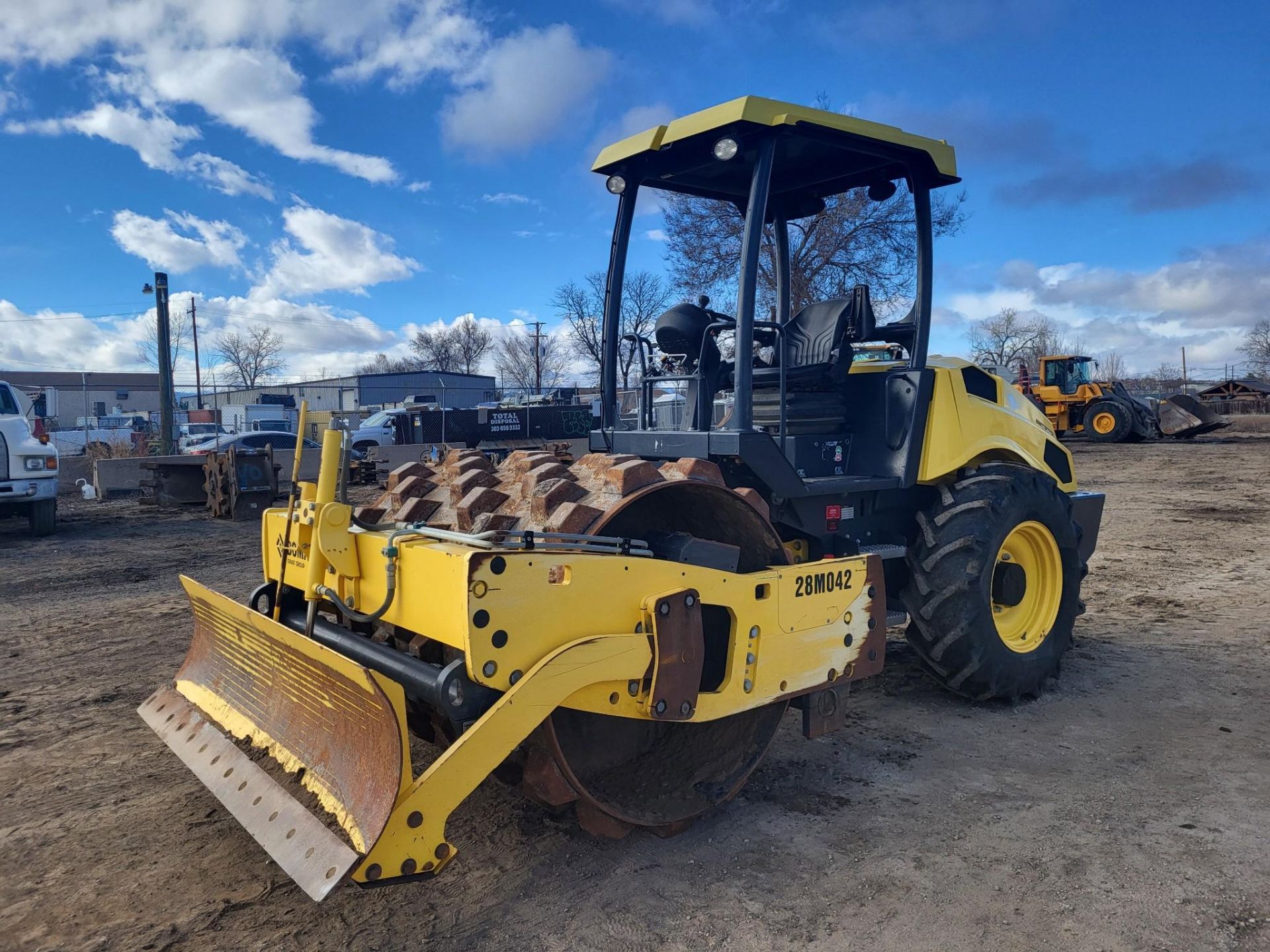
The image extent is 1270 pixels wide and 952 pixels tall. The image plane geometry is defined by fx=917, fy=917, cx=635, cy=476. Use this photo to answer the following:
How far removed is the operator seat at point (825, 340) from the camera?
4605 mm

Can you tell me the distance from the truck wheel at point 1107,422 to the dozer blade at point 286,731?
A: 88.3 feet

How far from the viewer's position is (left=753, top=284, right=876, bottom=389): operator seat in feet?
15.1

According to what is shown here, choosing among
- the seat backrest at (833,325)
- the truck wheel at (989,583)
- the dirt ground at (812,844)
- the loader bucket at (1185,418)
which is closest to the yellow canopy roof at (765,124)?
the seat backrest at (833,325)

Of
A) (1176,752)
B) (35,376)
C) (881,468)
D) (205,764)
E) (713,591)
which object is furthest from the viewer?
(35,376)

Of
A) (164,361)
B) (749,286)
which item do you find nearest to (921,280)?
(749,286)

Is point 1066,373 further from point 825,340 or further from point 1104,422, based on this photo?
point 825,340

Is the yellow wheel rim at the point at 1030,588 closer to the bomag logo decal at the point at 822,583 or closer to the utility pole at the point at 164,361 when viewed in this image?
the bomag logo decal at the point at 822,583

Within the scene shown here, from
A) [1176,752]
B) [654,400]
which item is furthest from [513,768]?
[1176,752]

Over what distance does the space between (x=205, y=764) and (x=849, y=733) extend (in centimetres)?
279

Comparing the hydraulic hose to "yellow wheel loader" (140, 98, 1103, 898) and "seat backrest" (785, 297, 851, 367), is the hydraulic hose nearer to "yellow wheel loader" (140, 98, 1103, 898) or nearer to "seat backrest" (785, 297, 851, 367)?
"yellow wheel loader" (140, 98, 1103, 898)

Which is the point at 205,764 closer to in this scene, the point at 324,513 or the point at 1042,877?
the point at 324,513

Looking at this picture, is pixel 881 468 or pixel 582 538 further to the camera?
pixel 881 468

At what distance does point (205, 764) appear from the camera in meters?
3.36

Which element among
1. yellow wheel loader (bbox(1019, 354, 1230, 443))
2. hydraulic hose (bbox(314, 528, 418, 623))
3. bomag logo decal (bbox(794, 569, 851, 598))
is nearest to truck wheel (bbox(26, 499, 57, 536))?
hydraulic hose (bbox(314, 528, 418, 623))
